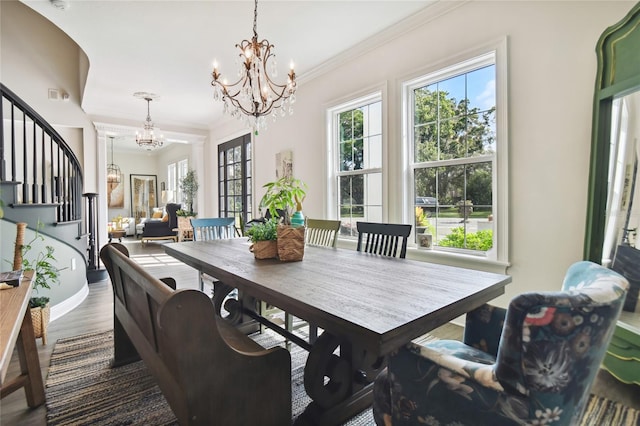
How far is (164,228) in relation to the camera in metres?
8.55

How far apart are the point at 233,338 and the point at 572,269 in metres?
1.41

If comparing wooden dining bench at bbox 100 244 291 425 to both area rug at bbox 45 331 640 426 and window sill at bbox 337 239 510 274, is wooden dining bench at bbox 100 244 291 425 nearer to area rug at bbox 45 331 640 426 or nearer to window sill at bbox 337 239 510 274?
area rug at bbox 45 331 640 426

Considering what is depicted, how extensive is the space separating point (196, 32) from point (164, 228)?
6.29 metres

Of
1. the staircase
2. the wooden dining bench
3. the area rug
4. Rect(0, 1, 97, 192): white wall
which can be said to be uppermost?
Rect(0, 1, 97, 192): white wall

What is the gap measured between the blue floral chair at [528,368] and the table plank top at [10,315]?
1152 mm

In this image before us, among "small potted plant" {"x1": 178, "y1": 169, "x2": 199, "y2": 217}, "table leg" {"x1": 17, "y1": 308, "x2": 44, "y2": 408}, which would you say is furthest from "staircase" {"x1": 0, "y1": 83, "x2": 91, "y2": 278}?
"small potted plant" {"x1": 178, "y1": 169, "x2": 199, "y2": 217}

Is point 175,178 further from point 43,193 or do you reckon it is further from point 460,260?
point 460,260

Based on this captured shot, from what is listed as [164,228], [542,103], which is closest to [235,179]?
[164,228]

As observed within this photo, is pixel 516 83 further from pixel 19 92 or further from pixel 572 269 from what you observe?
pixel 19 92

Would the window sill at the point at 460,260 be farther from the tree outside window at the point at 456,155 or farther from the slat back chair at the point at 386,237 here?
the slat back chair at the point at 386,237

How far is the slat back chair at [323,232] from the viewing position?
2.85 meters

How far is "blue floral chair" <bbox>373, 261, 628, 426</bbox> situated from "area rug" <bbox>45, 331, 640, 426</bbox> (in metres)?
0.81

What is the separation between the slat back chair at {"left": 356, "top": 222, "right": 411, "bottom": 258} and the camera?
7.52ft

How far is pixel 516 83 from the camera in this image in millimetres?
2520
